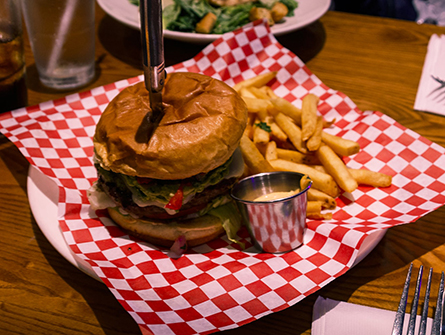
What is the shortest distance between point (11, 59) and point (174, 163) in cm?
146

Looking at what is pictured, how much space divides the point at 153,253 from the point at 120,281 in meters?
0.27

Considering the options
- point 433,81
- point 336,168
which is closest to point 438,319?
point 336,168

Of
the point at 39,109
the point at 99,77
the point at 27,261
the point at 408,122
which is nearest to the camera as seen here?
the point at 27,261

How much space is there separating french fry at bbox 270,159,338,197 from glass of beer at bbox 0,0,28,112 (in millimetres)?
1695

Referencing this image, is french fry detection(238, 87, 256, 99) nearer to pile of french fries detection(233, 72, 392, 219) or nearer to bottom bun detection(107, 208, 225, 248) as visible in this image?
pile of french fries detection(233, 72, 392, 219)

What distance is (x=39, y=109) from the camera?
2654 millimetres

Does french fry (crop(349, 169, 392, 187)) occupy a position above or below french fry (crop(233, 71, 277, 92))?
below

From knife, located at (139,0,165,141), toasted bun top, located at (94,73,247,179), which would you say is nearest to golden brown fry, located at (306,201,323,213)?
toasted bun top, located at (94,73,247,179)

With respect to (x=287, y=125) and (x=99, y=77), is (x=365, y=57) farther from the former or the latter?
(x=99, y=77)

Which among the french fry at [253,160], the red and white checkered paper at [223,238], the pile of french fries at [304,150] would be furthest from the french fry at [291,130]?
the red and white checkered paper at [223,238]

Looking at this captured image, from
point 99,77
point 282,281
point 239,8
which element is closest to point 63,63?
point 99,77

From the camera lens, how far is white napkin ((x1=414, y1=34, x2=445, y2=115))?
3.06 meters

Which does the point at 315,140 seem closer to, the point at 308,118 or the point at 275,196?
the point at 308,118

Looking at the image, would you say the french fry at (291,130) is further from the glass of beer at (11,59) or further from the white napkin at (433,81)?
the glass of beer at (11,59)
